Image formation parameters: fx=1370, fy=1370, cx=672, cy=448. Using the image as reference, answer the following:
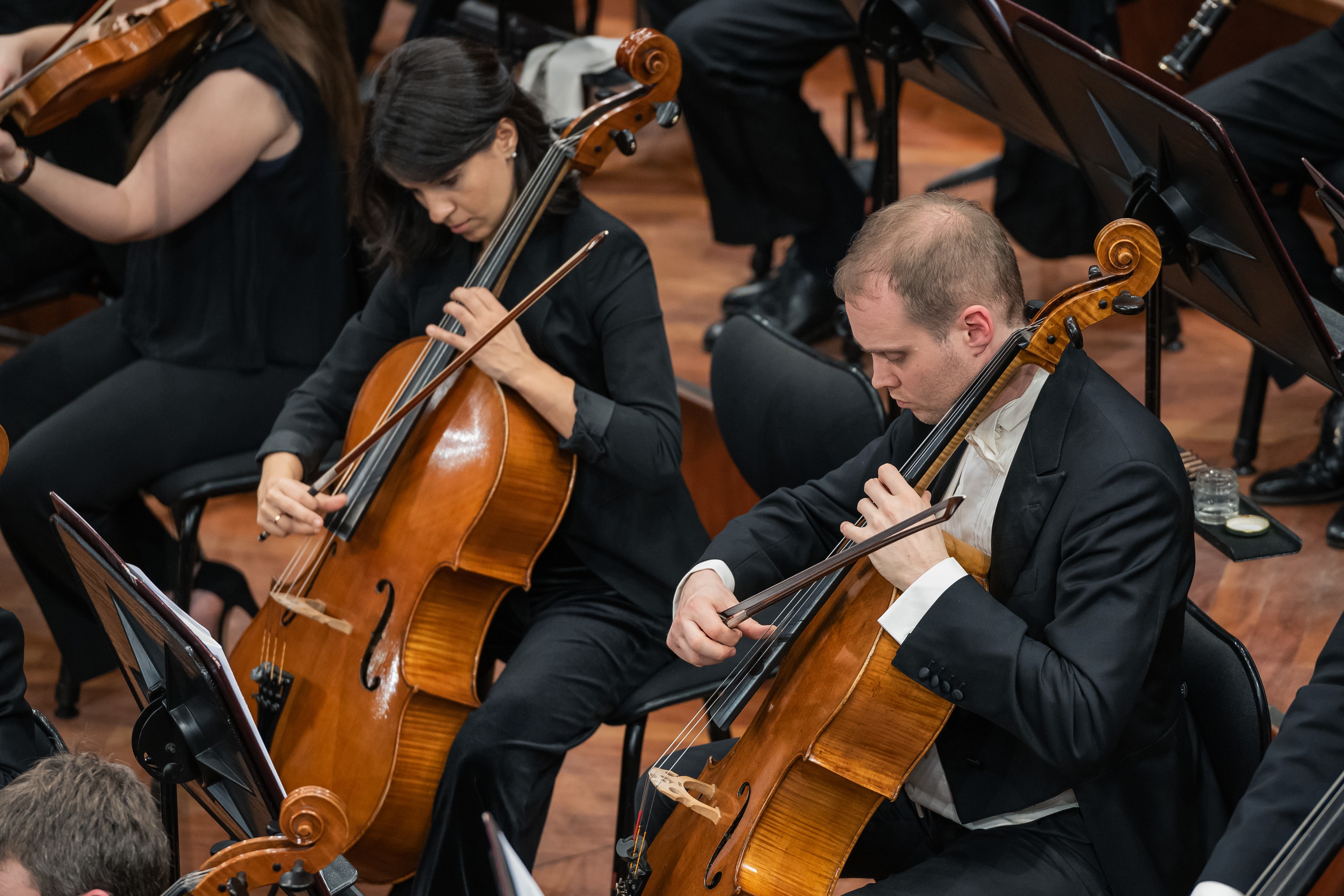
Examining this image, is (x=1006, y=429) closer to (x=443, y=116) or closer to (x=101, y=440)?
(x=443, y=116)

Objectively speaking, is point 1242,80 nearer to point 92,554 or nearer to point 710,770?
point 710,770

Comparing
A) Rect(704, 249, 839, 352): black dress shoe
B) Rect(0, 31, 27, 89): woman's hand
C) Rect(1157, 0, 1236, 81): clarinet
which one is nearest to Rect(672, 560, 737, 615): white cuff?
Rect(1157, 0, 1236, 81): clarinet

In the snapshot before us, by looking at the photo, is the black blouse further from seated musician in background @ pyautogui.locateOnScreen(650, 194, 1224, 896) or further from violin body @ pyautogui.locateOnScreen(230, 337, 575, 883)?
seated musician in background @ pyautogui.locateOnScreen(650, 194, 1224, 896)

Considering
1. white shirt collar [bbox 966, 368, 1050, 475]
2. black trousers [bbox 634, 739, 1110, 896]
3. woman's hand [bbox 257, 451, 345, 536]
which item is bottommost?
black trousers [bbox 634, 739, 1110, 896]

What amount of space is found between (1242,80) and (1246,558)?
1315 mm

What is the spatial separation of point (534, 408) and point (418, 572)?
0.95 feet

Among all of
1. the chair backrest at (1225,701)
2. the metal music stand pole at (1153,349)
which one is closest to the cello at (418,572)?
the metal music stand pole at (1153,349)

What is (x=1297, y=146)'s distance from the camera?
273cm

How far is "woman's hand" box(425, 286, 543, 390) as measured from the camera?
6.41 ft

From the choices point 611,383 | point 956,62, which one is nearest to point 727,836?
point 611,383

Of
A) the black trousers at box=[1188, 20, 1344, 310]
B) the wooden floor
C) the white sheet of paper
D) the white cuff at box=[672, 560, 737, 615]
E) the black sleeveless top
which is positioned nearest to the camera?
the white sheet of paper

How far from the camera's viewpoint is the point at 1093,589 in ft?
4.70

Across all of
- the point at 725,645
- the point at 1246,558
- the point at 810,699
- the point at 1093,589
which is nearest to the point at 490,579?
the point at 725,645

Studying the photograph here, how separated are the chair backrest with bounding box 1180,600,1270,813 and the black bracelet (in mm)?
2044
